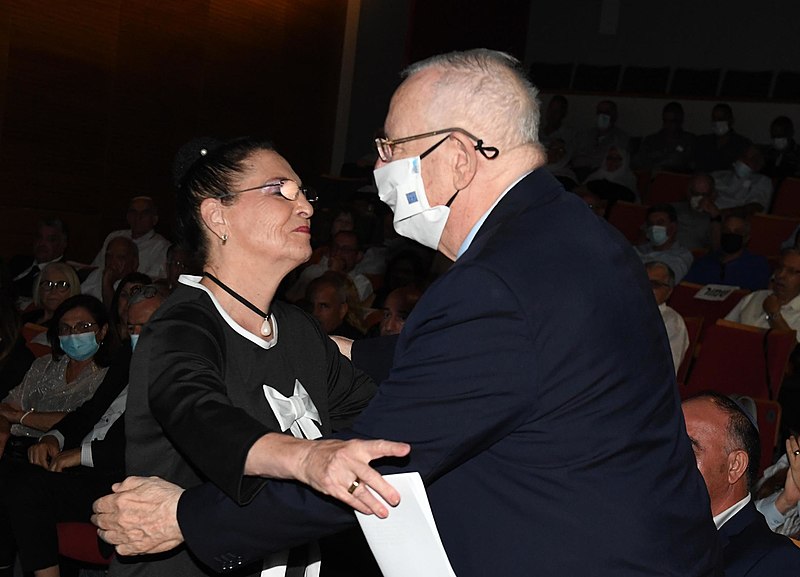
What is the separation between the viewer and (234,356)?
211 centimetres

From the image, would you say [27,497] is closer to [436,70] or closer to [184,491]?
[184,491]

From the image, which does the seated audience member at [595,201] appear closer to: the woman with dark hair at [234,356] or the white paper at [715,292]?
the white paper at [715,292]

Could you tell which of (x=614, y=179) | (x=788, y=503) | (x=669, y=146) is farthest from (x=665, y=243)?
(x=788, y=503)

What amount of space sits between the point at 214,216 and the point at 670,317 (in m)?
4.45

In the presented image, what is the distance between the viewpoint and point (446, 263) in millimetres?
7777

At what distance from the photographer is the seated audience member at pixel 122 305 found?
506 cm

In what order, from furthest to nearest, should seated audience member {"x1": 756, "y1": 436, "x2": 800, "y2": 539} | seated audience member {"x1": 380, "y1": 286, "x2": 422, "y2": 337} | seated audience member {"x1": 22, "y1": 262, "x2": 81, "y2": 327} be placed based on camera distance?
seated audience member {"x1": 22, "y1": 262, "x2": 81, "y2": 327}
seated audience member {"x1": 380, "y1": 286, "x2": 422, "y2": 337}
seated audience member {"x1": 756, "y1": 436, "x2": 800, "y2": 539}

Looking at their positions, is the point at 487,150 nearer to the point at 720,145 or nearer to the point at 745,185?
the point at 745,185

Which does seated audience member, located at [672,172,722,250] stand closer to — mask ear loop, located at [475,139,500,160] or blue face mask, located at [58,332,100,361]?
blue face mask, located at [58,332,100,361]

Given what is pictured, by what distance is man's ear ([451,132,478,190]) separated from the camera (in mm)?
1762

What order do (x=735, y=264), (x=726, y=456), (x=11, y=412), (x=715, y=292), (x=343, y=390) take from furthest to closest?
(x=735, y=264) → (x=715, y=292) → (x=11, y=412) → (x=726, y=456) → (x=343, y=390)

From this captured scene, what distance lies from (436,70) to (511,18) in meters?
11.9

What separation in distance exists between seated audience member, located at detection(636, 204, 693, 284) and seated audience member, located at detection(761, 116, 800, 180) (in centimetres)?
247

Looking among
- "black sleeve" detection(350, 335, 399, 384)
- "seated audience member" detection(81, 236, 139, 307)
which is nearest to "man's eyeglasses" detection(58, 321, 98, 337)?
"seated audience member" detection(81, 236, 139, 307)
